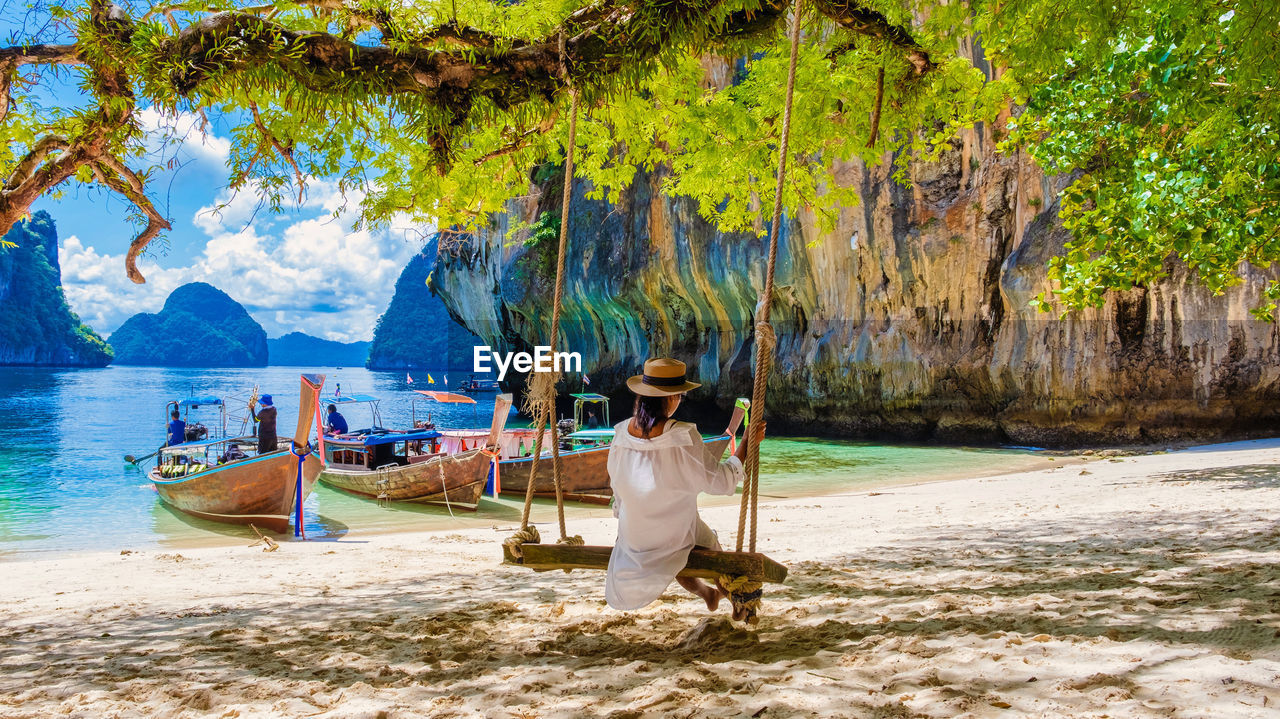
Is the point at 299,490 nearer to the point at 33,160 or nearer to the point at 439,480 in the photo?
the point at 439,480

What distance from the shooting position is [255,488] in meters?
10.8

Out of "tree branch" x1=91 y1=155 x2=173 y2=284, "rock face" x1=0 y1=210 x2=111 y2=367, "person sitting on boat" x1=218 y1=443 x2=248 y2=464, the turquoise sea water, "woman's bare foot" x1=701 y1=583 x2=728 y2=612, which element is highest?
"rock face" x1=0 y1=210 x2=111 y2=367

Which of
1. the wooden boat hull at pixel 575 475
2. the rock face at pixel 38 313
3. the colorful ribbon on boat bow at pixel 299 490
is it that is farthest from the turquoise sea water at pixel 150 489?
the rock face at pixel 38 313

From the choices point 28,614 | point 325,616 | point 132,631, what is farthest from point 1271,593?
point 28,614

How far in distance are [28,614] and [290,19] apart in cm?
383

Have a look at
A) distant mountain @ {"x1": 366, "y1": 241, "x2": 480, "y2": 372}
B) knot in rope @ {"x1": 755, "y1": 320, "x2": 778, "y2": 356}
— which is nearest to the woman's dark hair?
knot in rope @ {"x1": 755, "y1": 320, "x2": 778, "y2": 356}

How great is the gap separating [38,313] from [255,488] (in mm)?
109148

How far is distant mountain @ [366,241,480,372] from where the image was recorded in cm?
12750

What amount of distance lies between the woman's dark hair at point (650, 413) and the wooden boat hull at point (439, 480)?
31.1 feet

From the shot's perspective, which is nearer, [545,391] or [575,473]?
[545,391]

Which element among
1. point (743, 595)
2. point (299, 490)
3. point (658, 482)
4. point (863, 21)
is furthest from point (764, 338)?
point (299, 490)

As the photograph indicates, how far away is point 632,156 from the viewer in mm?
7188

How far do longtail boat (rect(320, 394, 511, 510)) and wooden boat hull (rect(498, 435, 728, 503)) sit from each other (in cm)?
74

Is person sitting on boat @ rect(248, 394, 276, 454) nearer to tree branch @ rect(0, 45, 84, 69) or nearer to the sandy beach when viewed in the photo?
the sandy beach
